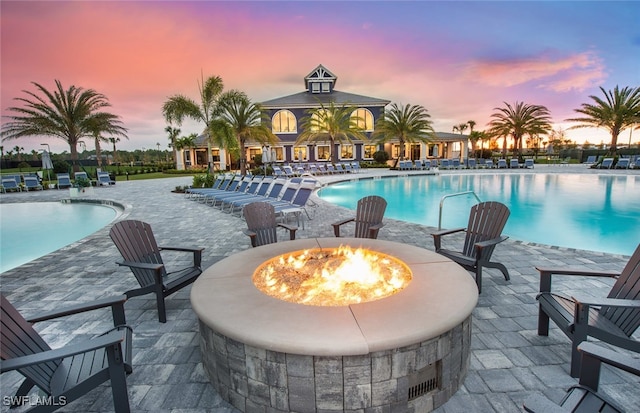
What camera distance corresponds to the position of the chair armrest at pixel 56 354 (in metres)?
A: 1.66

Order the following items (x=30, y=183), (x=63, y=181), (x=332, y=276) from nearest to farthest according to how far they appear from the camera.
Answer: (x=332, y=276), (x=30, y=183), (x=63, y=181)

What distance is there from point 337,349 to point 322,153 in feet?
114

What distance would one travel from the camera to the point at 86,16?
447 inches

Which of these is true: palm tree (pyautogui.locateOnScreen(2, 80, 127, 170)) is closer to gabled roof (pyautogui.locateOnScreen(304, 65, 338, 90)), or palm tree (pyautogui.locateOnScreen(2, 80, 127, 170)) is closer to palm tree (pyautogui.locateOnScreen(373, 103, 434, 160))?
gabled roof (pyautogui.locateOnScreen(304, 65, 338, 90))

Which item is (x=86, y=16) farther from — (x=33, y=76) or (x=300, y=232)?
(x=33, y=76)

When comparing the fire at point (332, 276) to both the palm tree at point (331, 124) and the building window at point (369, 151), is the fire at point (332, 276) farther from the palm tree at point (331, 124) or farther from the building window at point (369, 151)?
the building window at point (369, 151)

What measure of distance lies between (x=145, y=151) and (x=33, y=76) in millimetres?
44568

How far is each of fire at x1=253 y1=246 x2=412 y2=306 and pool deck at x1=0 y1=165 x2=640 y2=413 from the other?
0.89m

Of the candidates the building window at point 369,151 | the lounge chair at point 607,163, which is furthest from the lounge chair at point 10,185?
the lounge chair at point 607,163

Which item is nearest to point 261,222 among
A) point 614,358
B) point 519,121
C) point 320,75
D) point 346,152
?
point 614,358

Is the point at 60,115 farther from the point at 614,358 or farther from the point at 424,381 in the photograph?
the point at 614,358

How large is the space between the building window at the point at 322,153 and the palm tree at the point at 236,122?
15820 millimetres

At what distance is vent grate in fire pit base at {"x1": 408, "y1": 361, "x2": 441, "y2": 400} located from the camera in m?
2.04

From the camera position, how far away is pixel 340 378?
190 centimetres
